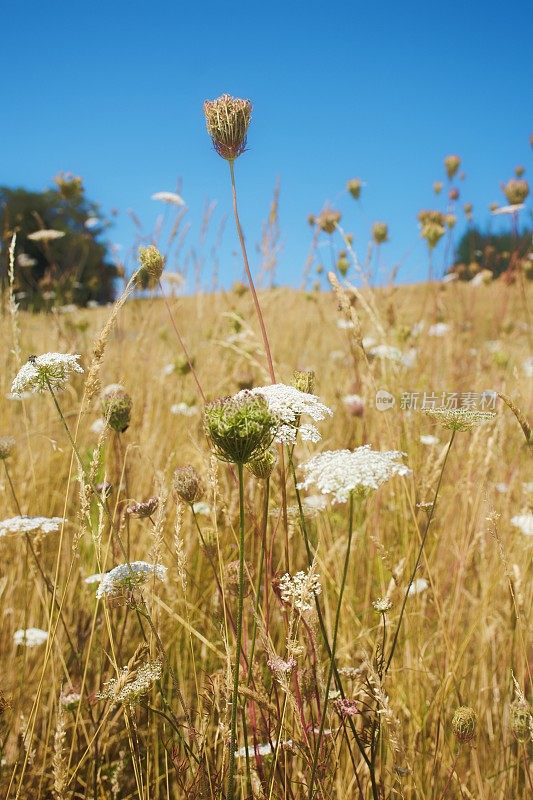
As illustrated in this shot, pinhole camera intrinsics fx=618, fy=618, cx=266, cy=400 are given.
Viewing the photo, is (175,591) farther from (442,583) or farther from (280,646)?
(442,583)

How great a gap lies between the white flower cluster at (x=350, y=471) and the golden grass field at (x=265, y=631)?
0.53 ft

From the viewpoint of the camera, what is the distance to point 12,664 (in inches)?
55.5

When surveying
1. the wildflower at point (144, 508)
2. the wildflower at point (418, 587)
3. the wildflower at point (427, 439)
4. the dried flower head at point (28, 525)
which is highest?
the wildflower at point (427, 439)

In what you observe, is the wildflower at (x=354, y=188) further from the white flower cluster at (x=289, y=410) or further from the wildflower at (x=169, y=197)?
the white flower cluster at (x=289, y=410)

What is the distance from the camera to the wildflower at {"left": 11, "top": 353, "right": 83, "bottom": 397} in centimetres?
104

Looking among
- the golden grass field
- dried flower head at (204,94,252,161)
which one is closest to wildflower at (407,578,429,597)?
the golden grass field

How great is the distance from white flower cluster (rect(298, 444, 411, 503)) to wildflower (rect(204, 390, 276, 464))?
13 cm

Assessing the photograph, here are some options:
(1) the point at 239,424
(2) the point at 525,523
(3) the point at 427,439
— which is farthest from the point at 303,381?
Answer: (3) the point at 427,439

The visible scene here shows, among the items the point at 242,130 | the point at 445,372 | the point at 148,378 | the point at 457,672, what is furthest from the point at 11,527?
the point at 445,372

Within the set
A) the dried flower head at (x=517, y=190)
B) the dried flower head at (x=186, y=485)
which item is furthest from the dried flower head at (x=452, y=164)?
the dried flower head at (x=186, y=485)

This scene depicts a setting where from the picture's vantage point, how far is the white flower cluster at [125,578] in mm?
990

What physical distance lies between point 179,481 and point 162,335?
3772 mm

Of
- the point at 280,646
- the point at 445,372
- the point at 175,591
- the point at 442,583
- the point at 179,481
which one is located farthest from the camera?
the point at 445,372

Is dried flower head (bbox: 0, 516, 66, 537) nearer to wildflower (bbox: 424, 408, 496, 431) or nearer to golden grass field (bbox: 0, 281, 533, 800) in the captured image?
golden grass field (bbox: 0, 281, 533, 800)
